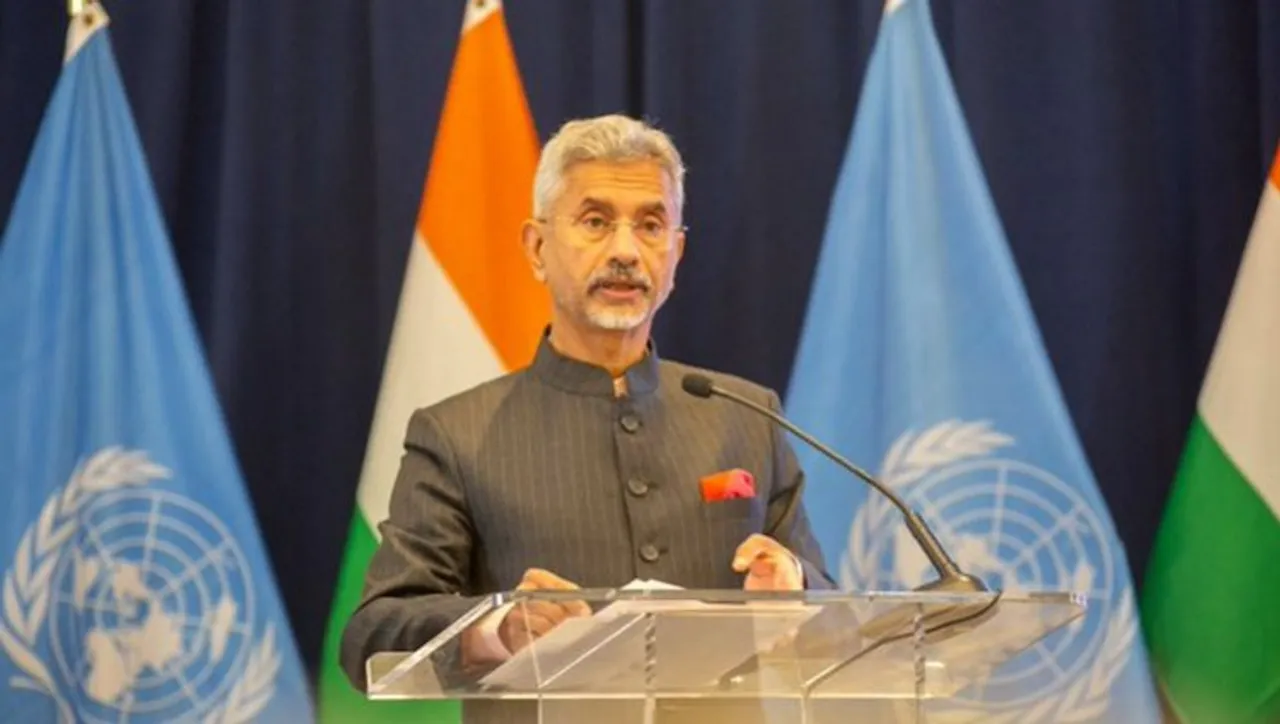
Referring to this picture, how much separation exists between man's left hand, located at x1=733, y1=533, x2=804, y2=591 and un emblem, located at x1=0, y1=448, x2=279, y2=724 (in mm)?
1675

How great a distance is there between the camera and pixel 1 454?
3705 mm

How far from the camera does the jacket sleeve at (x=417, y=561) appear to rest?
243 cm

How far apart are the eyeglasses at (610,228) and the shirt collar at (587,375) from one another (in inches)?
6.9

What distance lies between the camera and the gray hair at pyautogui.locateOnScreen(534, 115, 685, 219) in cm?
281

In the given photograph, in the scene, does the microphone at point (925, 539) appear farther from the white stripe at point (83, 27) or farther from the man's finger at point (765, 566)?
the white stripe at point (83, 27)

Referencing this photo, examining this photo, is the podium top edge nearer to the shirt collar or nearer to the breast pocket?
the breast pocket

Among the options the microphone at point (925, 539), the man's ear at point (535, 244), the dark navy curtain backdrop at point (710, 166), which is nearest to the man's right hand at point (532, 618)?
the microphone at point (925, 539)

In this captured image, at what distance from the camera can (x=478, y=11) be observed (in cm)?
394

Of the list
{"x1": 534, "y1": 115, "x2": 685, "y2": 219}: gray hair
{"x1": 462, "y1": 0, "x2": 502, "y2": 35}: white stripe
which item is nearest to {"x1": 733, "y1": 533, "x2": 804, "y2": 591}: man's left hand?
{"x1": 534, "y1": 115, "x2": 685, "y2": 219}: gray hair

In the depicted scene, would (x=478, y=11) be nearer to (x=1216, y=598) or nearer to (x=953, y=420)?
(x=953, y=420)

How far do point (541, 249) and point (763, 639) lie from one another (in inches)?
40.5

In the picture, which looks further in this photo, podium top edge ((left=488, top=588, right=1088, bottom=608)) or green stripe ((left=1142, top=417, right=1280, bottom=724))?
green stripe ((left=1142, top=417, right=1280, bottom=724))

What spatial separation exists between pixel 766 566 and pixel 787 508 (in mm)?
598

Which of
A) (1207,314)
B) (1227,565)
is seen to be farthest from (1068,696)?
(1207,314)
